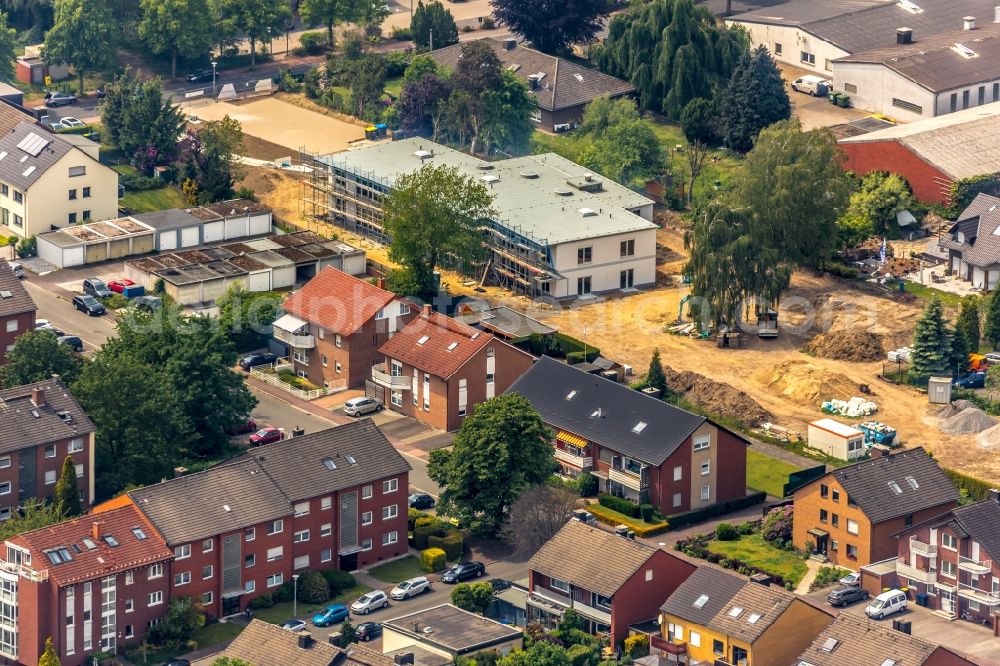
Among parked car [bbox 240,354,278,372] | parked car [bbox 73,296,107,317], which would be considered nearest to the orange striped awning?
parked car [bbox 240,354,278,372]

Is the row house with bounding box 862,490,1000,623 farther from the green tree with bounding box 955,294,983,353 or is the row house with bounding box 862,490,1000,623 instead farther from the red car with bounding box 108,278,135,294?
the red car with bounding box 108,278,135,294

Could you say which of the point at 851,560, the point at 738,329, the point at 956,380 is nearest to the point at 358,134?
the point at 738,329

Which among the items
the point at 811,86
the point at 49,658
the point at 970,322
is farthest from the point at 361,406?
the point at 811,86

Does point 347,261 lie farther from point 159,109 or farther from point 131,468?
point 131,468

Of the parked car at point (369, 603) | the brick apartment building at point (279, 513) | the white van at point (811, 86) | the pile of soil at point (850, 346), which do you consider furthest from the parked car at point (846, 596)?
the white van at point (811, 86)

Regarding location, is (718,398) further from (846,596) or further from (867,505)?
(846,596)

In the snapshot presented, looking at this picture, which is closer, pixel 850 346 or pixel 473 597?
pixel 473 597
